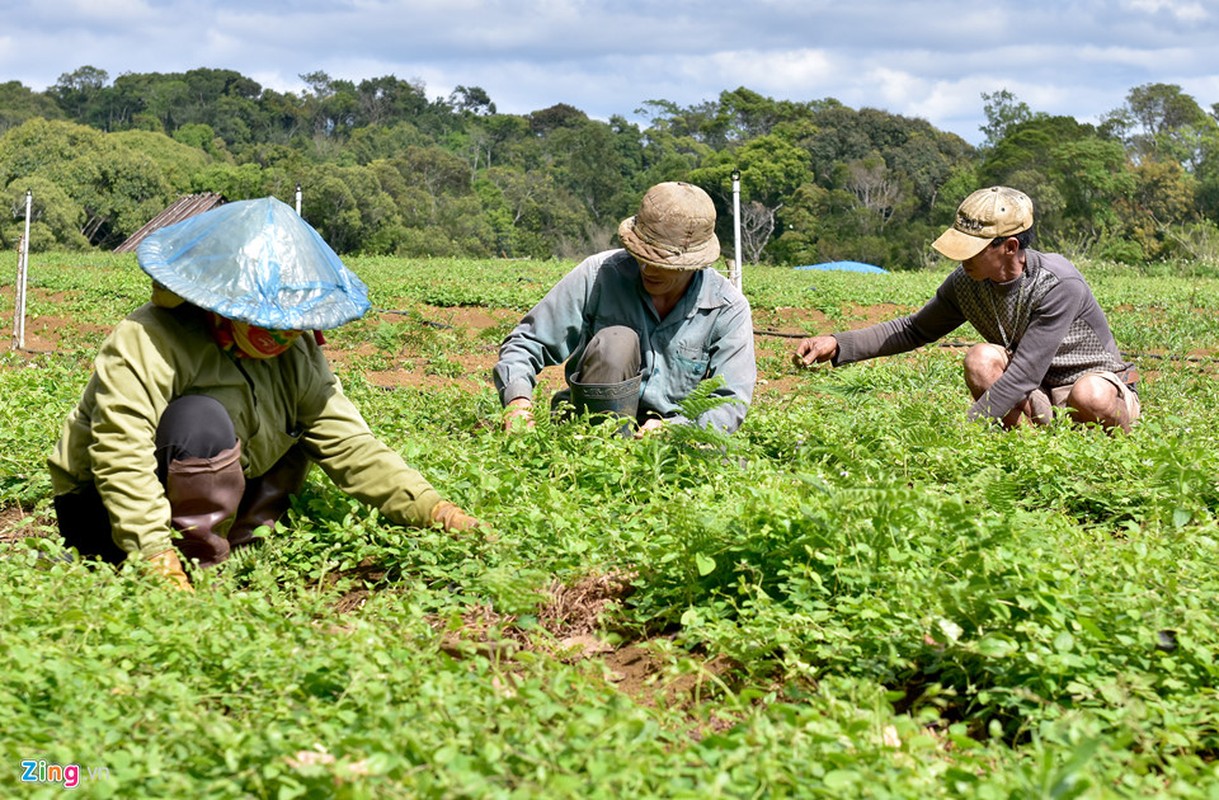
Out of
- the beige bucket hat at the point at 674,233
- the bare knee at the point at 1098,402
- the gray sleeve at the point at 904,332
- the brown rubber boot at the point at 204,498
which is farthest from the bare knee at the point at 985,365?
the brown rubber boot at the point at 204,498

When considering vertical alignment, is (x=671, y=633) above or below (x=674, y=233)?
below

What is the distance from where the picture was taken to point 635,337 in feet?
16.8

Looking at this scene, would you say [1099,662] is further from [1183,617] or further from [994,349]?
[994,349]

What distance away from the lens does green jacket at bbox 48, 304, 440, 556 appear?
11.6 ft

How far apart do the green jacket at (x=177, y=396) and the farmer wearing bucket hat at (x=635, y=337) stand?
1.01m

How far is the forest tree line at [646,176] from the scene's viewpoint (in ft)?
148

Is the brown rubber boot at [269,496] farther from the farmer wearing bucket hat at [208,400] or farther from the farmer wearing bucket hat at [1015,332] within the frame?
the farmer wearing bucket hat at [1015,332]

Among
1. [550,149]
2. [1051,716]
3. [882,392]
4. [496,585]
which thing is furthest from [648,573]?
[550,149]

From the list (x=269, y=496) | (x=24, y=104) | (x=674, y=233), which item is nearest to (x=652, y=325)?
(x=674, y=233)

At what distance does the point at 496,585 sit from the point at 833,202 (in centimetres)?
5618

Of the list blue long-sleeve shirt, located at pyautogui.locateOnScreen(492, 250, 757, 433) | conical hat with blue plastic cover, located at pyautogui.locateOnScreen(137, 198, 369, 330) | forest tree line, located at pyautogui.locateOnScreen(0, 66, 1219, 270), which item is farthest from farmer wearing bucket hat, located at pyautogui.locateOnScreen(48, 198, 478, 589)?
forest tree line, located at pyautogui.locateOnScreen(0, 66, 1219, 270)

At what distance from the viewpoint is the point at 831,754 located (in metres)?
2.35

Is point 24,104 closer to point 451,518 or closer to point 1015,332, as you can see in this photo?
point 1015,332

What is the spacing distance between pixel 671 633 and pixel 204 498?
136cm
